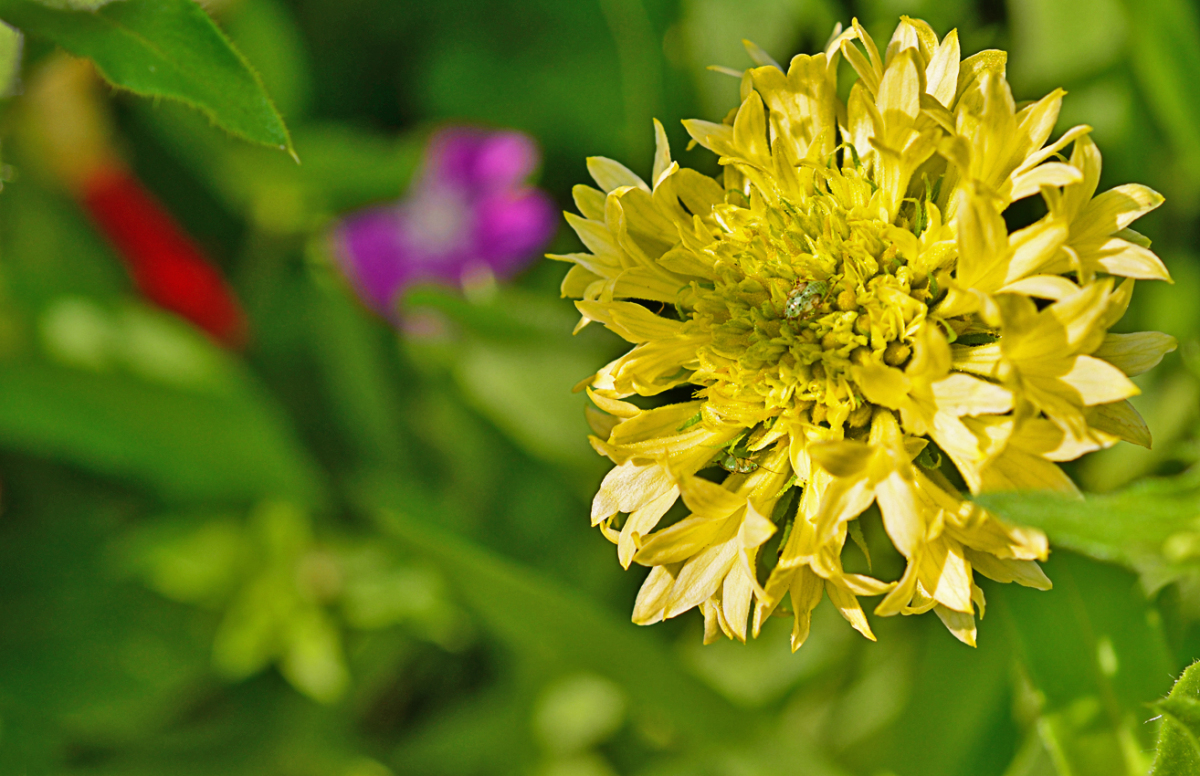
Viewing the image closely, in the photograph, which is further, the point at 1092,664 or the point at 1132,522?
the point at 1092,664

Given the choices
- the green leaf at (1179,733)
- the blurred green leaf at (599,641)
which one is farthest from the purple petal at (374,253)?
the green leaf at (1179,733)

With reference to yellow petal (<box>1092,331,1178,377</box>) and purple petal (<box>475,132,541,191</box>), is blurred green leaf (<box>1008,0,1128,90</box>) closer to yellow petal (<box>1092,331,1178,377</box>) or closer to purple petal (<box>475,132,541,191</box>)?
yellow petal (<box>1092,331,1178,377</box>)

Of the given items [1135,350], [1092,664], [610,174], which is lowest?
[1092,664]

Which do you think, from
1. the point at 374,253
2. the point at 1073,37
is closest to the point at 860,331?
the point at 1073,37

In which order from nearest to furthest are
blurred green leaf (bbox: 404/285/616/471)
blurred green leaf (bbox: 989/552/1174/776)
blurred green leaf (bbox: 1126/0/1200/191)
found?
blurred green leaf (bbox: 989/552/1174/776)
blurred green leaf (bbox: 1126/0/1200/191)
blurred green leaf (bbox: 404/285/616/471)

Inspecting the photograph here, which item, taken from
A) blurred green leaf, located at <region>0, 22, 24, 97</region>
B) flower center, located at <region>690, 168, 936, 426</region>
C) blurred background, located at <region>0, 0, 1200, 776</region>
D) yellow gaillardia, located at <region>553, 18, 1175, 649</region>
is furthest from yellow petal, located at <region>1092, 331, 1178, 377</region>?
blurred green leaf, located at <region>0, 22, 24, 97</region>

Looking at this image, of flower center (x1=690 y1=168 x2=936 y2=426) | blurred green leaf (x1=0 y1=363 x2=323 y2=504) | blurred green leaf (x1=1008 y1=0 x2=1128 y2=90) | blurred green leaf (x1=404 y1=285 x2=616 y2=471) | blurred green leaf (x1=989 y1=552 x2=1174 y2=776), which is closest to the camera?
flower center (x1=690 y1=168 x2=936 y2=426)

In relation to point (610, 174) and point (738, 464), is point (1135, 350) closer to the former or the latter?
point (738, 464)
